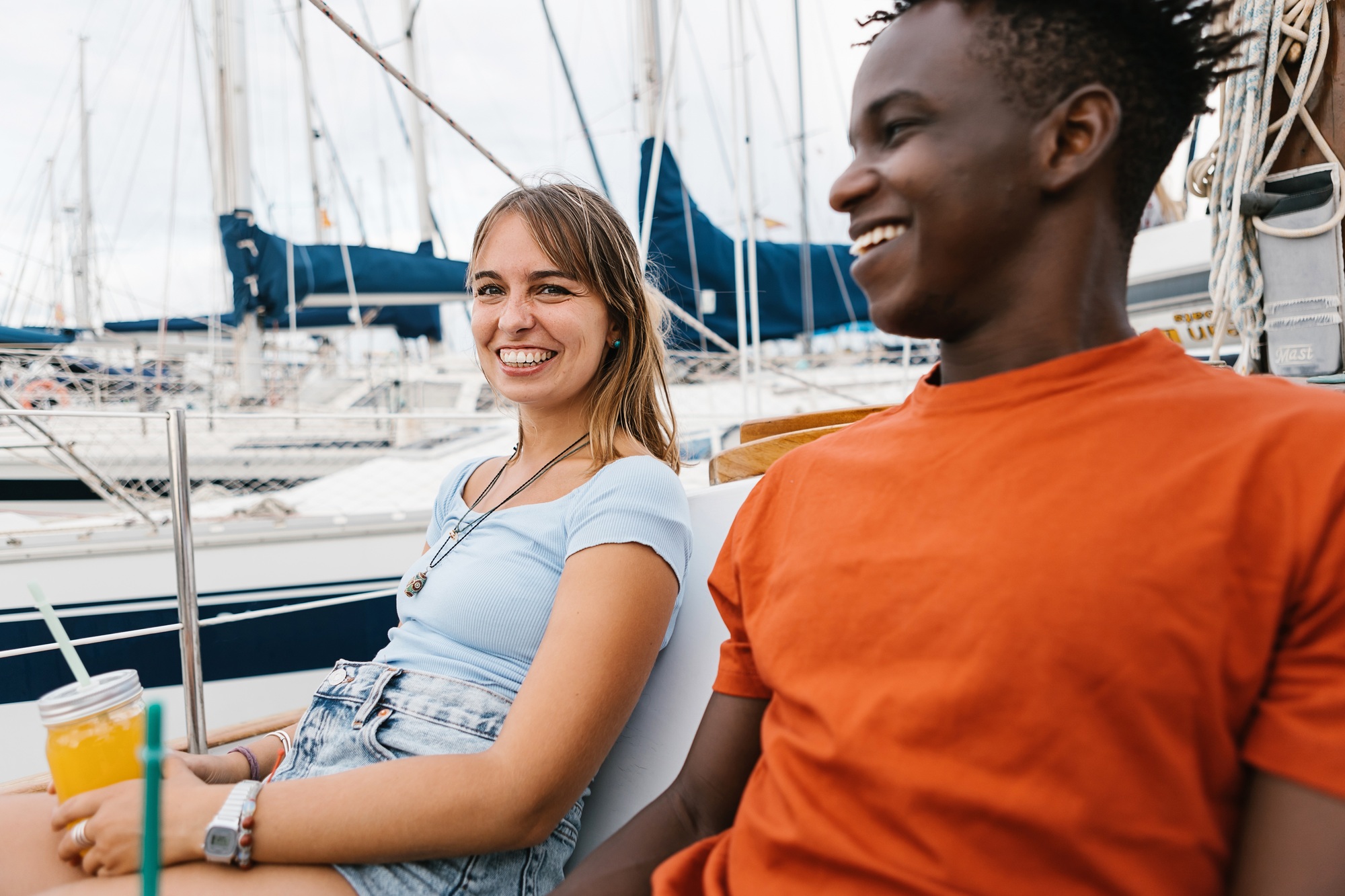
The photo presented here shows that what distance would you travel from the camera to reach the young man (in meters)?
0.56

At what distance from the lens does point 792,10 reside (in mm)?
4320

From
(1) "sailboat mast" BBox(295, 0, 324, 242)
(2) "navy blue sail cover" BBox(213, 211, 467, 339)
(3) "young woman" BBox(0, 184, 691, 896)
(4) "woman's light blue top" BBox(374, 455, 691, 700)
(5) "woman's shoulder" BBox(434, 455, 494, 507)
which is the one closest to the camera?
(3) "young woman" BBox(0, 184, 691, 896)

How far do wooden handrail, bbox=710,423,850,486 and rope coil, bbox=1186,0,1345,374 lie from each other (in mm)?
802

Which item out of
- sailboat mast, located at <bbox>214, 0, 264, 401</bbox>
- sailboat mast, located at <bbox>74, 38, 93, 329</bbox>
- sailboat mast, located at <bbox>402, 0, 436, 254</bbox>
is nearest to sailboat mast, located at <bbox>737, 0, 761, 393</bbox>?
sailboat mast, located at <bbox>402, 0, 436, 254</bbox>

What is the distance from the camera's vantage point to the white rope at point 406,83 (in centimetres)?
219

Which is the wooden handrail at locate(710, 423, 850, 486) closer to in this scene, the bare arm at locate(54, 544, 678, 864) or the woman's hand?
the bare arm at locate(54, 544, 678, 864)

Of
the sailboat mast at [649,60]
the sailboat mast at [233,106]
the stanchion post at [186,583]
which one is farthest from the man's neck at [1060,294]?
the sailboat mast at [233,106]

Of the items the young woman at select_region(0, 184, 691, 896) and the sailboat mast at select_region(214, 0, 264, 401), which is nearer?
the young woman at select_region(0, 184, 691, 896)

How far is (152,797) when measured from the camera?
0.35 metres

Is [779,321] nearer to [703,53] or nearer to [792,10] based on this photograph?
[792,10]

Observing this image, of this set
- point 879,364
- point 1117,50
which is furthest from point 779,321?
point 1117,50

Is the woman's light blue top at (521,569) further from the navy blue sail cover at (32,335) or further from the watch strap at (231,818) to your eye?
the navy blue sail cover at (32,335)

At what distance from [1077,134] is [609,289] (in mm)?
889

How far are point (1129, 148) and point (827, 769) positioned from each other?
2.05ft
